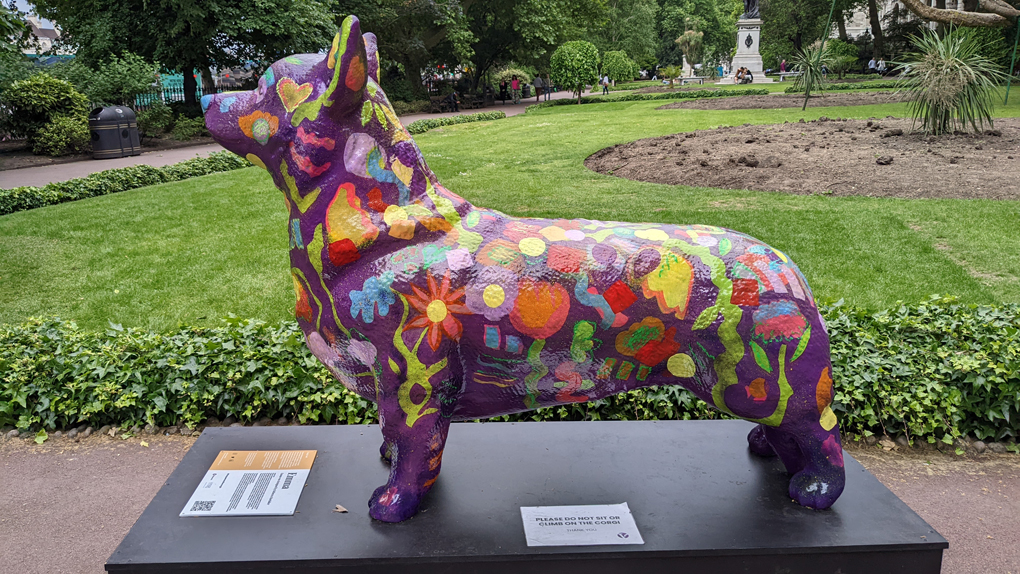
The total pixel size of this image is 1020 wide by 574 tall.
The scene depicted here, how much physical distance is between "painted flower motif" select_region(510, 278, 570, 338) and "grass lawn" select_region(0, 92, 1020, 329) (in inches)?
166

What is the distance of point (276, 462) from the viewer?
3.25 metres

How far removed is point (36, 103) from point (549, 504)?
71.0 feet

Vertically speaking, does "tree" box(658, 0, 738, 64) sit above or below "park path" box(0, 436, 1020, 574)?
above

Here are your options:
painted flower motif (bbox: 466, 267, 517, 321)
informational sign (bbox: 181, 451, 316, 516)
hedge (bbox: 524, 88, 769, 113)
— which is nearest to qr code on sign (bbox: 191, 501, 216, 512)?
informational sign (bbox: 181, 451, 316, 516)

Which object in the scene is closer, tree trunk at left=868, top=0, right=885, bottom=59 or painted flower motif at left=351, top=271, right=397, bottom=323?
painted flower motif at left=351, top=271, right=397, bottom=323

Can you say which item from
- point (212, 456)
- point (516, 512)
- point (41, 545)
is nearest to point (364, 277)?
point (516, 512)

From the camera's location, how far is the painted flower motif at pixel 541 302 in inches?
96.9

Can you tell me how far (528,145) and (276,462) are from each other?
15122mm

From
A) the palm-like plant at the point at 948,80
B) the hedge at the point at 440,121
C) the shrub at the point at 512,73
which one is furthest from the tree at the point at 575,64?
the palm-like plant at the point at 948,80

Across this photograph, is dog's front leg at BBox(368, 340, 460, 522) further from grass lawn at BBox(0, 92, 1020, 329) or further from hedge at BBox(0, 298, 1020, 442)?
grass lawn at BBox(0, 92, 1020, 329)

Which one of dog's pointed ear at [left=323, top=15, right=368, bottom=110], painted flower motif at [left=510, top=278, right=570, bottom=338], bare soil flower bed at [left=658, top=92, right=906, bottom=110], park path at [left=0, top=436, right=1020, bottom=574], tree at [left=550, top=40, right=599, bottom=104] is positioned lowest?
park path at [left=0, top=436, right=1020, bottom=574]

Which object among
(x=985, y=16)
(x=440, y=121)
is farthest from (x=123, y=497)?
(x=440, y=121)

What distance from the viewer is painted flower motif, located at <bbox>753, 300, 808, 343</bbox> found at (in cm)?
239

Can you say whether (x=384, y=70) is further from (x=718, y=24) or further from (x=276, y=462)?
(x=718, y=24)
